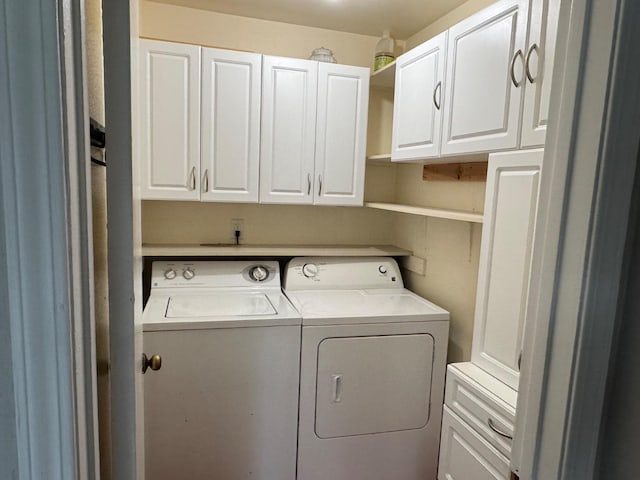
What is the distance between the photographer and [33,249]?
1.52 feet

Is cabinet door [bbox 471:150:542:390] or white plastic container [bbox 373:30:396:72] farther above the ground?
white plastic container [bbox 373:30:396:72]

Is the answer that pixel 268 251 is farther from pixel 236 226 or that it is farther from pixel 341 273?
pixel 341 273

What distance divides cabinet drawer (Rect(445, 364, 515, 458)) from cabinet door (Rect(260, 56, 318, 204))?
1.29 m

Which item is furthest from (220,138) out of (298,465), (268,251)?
(298,465)

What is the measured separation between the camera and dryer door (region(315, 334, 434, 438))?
197 cm

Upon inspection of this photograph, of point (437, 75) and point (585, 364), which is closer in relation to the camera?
point (585, 364)

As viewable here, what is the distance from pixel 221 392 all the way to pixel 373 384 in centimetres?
72

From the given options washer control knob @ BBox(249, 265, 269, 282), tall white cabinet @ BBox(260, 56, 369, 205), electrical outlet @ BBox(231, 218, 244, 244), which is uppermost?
tall white cabinet @ BBox(260, 56, 369, 205)

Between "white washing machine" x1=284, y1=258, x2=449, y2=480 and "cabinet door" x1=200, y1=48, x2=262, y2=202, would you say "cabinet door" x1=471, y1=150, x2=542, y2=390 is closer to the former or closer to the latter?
"white washing machine" x1=284, y1=258, x2=449, y2=480

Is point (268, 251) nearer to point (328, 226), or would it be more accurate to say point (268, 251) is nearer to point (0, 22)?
point (328, 226)

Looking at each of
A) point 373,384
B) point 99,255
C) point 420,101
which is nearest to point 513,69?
point 420,101

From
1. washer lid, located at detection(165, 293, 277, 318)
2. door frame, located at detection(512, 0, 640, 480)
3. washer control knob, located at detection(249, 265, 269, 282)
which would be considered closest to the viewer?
door frame, located at detection(512, 0, 640, 480)

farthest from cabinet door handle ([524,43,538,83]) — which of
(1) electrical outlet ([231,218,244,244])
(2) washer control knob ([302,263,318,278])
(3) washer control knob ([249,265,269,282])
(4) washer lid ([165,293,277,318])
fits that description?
(1) electrical outlet ([231,218,244,244])

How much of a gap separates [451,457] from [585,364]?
115cm
